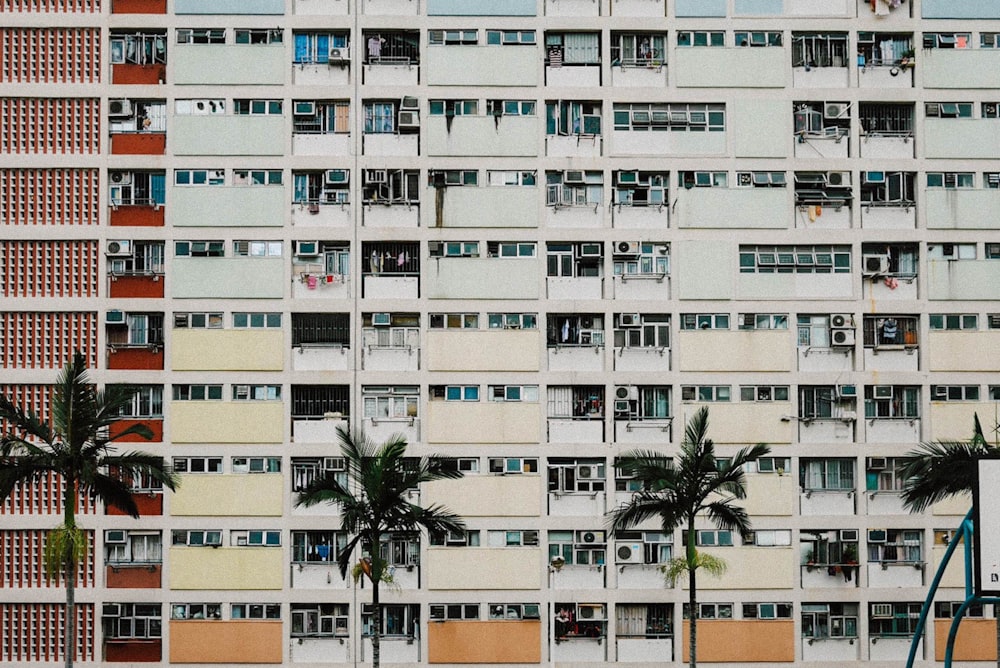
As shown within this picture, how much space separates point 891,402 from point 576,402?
633 centimetres

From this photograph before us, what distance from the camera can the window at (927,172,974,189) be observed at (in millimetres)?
25234

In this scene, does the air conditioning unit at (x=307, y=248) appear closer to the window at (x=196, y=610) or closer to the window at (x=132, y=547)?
the window at (x=132, y=547)

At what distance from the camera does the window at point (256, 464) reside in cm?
2434

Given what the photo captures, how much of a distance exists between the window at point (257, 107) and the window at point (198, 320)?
4.13 m

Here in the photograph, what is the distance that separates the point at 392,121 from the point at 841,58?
9.28m

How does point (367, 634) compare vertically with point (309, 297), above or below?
below

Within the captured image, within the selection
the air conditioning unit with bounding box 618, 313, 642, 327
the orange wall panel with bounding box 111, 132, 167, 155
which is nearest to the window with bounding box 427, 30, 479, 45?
the orange wall panel with bounding box 111, 132, 167, 155

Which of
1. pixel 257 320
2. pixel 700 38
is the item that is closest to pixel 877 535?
pixel 700 38

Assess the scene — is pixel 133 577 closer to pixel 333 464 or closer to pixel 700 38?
pixel 333 464

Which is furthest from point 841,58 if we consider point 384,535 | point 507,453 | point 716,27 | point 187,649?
point 187,649

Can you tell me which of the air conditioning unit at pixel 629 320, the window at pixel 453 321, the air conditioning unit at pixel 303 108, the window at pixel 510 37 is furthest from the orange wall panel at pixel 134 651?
the window at pixel 510 37

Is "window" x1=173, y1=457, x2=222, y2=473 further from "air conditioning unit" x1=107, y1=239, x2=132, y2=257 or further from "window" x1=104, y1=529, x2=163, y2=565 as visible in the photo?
"air conditioning unit" x1=107, y1=239, x2=132, y2=257

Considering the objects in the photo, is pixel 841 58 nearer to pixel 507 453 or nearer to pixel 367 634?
pixel 507 453

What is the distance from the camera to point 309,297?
81.0 feet
